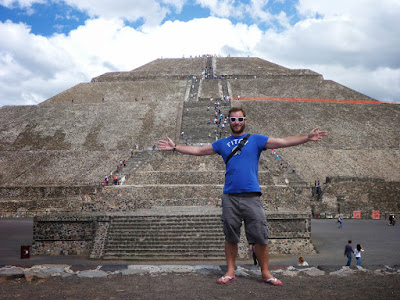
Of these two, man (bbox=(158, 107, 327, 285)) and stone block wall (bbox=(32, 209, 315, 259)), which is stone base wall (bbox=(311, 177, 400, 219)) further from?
man (bbox=(158, 107, 327, 285))

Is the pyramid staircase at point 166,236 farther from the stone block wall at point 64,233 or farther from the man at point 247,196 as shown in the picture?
the man at point 247,196

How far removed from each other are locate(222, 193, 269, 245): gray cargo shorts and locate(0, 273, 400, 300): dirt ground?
447mm

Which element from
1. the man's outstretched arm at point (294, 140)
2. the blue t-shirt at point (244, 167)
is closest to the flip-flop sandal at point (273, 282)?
the blue t-shirt at point (244, 167)

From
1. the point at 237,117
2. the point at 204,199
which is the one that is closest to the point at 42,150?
the point at 204,199

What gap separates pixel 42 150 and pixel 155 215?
823 inches

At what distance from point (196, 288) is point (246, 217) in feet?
2.95

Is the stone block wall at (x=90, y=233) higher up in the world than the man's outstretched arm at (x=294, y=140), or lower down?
lower down

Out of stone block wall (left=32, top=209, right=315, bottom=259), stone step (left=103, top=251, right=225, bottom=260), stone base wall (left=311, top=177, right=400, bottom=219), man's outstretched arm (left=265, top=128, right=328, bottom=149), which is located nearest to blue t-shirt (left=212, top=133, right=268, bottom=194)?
man's outstretched arm (left=265, top=128, right=328, bottom=149)

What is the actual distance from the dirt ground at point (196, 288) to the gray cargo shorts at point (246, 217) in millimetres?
447

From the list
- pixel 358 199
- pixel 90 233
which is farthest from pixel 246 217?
pixel 358 199

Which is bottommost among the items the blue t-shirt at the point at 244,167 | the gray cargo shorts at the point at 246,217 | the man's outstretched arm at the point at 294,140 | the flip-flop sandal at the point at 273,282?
the flip-flop sandal at the point at 273,282

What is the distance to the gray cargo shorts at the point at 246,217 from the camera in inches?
166

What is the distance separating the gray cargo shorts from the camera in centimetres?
422

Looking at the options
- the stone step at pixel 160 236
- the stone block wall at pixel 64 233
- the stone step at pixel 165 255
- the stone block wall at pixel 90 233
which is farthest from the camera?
the stone block wall at pixel 64 233
